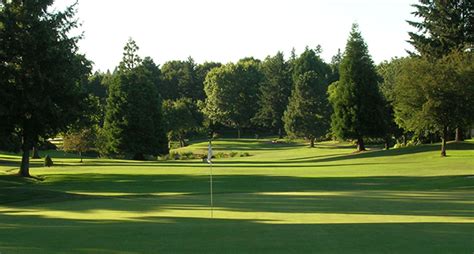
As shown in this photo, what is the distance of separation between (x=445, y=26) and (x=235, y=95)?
68889 mm

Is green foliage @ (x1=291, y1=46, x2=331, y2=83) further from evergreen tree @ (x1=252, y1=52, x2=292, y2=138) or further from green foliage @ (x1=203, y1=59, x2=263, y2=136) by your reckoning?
green foliage @ (x1=203, y1=59, x2=263, y2=136)

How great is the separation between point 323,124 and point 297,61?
23.5 metres

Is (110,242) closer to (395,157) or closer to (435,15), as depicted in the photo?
(395,157)

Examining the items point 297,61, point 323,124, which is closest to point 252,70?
point 297,61

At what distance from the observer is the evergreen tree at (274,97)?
117 meters

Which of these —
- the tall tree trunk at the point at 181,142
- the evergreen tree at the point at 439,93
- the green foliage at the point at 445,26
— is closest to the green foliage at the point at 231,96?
the tall tree trunk at the point at 181,142

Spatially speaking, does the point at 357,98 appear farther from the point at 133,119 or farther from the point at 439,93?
the point at 133,119

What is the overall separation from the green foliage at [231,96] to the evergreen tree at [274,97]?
385 centimetres

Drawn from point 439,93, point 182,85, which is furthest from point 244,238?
point 182,85

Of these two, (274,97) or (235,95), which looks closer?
(274,97)

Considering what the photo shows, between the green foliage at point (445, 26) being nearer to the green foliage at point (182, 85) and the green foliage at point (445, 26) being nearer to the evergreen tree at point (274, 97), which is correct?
the evergreen tree at point (274, 97)

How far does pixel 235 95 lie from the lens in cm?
12625

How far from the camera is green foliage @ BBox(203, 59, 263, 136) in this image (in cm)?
12344

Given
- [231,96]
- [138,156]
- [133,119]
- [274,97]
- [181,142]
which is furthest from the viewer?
[231,96]
